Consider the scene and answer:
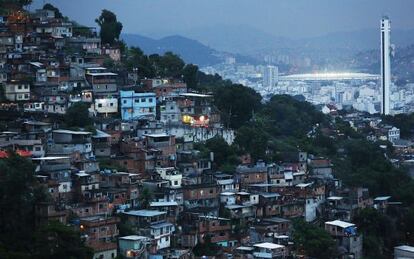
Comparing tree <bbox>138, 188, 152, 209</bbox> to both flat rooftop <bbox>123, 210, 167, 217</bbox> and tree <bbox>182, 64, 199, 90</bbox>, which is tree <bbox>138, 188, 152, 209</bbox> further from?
tree <bbox>182, 64, 199, 90</bbox>

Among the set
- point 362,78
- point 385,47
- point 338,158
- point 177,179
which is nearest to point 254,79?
point 362,78

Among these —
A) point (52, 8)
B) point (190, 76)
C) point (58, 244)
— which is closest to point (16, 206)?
point (58, 244)

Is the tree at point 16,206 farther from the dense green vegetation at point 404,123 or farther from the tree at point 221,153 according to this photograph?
the dense green vegetation at point 404,123

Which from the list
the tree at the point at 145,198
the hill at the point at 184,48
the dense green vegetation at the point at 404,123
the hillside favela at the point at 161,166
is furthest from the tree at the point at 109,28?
the hill at the point at 184,48

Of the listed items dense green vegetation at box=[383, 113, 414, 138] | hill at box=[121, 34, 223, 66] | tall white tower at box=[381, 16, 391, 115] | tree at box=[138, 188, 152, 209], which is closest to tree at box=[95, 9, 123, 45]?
tree at box=[138, 188, 152, 209]

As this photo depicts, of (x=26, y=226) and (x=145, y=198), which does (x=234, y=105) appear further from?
(x=26, y=226)

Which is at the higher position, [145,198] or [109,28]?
[109,28]
